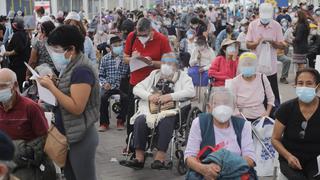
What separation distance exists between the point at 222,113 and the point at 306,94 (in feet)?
2.52

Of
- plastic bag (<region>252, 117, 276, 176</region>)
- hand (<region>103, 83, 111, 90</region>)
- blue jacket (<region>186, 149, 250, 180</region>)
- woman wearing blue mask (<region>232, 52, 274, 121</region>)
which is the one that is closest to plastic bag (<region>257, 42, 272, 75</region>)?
woman wearing blue mask (<region>232, 52, 274, 121</region>)

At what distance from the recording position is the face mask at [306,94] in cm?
484

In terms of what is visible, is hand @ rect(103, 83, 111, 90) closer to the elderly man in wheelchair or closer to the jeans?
the elderly man in wheelchair

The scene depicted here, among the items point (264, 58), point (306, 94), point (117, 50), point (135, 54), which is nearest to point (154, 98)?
point (135, 54)

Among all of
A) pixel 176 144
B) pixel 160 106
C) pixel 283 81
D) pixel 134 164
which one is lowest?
pixel 283 81

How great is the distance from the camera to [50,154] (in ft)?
14.9

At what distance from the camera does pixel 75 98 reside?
4.32 meters

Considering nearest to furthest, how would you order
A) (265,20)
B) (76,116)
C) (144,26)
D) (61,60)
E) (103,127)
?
1. (76,116)
2. (61,60)
3. (144,26)
4. (265,20)
5. (103,127)

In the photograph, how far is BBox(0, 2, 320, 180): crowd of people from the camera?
4418 millimetres

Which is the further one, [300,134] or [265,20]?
[265,20]

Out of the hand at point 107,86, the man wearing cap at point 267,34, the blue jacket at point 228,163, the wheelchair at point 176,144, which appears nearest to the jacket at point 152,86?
the wheelchair at point 176,144

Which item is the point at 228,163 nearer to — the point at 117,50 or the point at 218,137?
the point at 218,137

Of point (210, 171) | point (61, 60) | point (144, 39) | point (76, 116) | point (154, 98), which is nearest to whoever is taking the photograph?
point (210, 171)

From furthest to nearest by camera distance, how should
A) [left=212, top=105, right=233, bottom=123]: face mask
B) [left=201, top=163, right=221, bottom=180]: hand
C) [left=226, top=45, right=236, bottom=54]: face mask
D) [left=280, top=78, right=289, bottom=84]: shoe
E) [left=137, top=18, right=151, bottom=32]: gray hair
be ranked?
[left=280, top=78, right=289, bottom=84]: shoe
[left=226, top=45, right=236, bottom=54]: face mask
[left=137, top=18, right=151, bottom=32]: gray hair
[left=212, top=105, right=233, bottom=123]: face mask
[left=201, top=163, right=221, bottom=180]: hand
